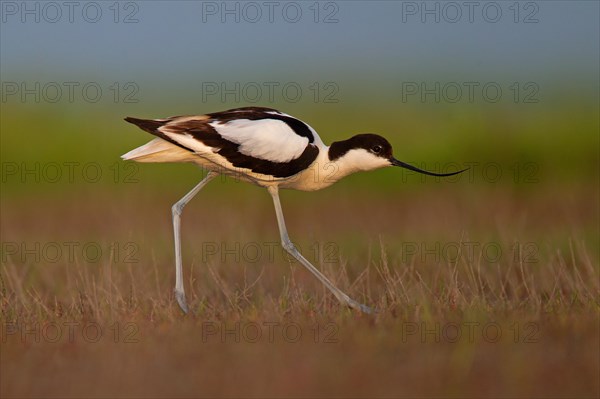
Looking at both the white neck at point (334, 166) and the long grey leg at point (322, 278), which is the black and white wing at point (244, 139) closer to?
the white neck at point (334, 166)

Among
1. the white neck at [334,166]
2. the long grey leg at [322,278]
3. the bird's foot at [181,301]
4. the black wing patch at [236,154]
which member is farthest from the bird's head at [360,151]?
the bird's foot at [181,301]

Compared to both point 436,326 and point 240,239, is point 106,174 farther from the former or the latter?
point 436,326

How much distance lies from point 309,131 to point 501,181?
7.94 meters

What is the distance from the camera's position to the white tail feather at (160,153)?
8.02 meters

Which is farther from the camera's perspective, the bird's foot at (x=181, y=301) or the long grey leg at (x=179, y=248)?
the long grey leg at (x=179, y=248)

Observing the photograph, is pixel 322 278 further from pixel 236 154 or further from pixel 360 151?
pixel 236 154

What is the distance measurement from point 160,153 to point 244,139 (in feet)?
2.55

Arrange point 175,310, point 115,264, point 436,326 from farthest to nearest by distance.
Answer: point 115,264 → point 175,310 → point 436,326

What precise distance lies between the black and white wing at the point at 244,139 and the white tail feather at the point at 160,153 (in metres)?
0.11

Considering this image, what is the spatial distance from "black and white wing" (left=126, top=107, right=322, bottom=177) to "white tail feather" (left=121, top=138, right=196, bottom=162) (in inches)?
4.5

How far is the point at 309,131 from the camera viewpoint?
8.29m

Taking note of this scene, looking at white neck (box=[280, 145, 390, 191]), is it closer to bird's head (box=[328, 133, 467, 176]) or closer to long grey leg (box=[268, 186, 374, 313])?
bird's head (box=[328, 133, 467, 176])

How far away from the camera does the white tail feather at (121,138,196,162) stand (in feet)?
26.3

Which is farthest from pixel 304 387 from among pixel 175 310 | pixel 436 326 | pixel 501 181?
pixel 501 181
